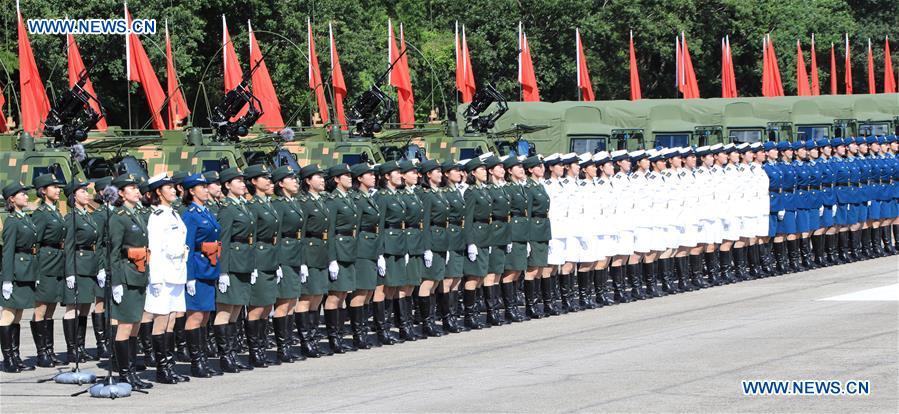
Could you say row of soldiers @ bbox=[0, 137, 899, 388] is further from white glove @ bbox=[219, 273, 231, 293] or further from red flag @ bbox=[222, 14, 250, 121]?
red flag @ bbox=[222, 14, 250, 121]

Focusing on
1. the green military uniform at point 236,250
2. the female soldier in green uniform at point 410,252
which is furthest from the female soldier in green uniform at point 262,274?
the female soldier in green uniform at point 410,252

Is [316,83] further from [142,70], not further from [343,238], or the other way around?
[343,238]

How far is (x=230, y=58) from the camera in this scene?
95.2 feet

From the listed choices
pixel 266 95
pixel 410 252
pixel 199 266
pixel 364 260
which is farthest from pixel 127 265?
pixel 266 95

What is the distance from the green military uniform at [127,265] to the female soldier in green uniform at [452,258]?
3.86 meters

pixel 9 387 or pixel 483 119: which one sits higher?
pixel 483 119

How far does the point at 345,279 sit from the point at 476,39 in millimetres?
30727

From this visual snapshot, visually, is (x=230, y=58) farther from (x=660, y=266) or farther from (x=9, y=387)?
(x=9, y=387)

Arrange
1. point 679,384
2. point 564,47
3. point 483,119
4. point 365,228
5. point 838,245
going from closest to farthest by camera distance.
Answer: point 679,384 → point 365,228 → point 838,245 → point 483,119 → point 564,47

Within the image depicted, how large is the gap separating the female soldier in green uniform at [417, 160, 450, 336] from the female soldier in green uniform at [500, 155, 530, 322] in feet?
3.43

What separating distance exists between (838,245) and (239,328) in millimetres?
11349

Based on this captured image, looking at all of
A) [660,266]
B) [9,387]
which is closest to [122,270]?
[9,387]

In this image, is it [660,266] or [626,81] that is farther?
[626,81]

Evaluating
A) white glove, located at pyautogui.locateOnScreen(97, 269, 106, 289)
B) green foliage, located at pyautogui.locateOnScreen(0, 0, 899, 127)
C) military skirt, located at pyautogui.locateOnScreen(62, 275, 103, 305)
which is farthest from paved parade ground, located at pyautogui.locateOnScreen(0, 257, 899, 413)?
green foliage, located at pyautogui.locateOnScreen(0, 0, 899, 127)
